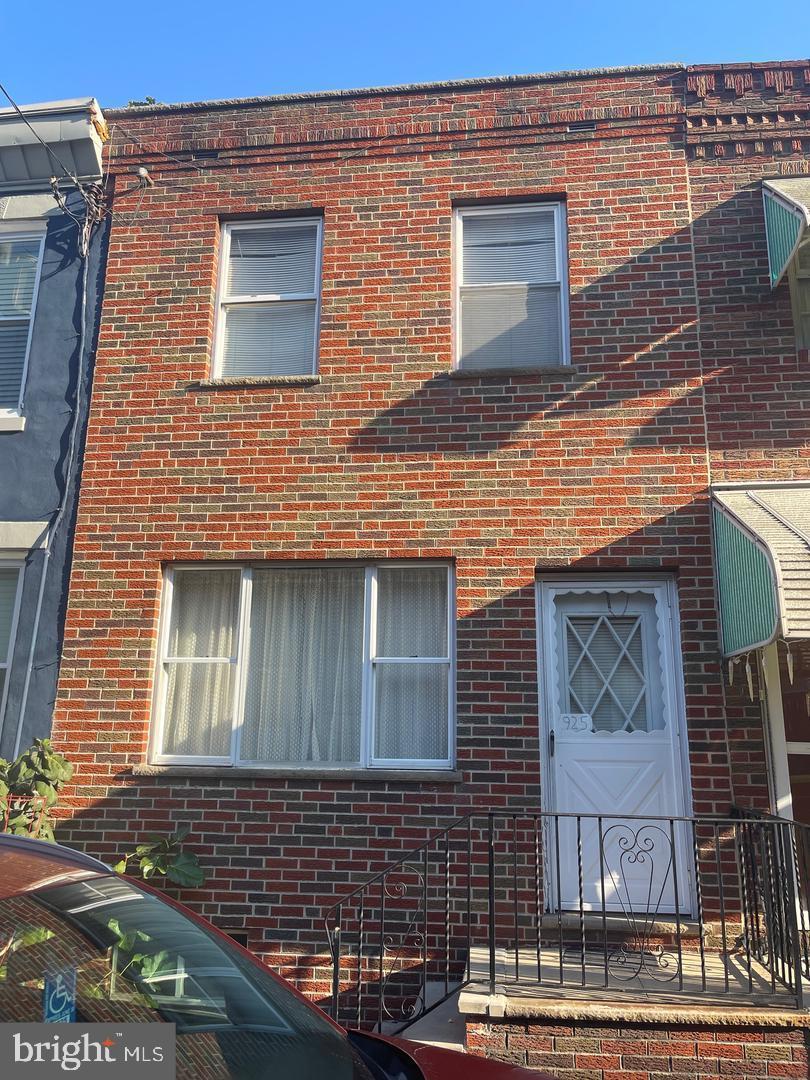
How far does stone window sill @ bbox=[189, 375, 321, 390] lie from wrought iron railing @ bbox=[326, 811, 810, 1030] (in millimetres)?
3667

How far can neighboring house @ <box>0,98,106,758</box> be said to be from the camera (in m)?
7.16

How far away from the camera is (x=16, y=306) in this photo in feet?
26.6

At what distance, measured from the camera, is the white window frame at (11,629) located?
713 cm

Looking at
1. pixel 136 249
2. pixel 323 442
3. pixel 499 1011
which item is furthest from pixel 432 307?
pixel 499 1011

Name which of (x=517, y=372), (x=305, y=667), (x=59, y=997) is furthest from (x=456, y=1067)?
(x=517, y=372)

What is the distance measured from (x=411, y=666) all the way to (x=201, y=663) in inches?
65.0

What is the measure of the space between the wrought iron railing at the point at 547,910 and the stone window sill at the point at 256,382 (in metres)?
3.67

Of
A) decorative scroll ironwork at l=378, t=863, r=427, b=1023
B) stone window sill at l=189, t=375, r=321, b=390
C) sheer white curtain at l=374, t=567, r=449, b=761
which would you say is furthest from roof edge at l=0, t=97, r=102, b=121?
decorative scroll ironwork at l=378, t=863, r=427, b=1023

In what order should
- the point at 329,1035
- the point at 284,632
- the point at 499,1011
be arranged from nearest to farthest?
the point at 329,1035
the point at 499,1011
the point at 284,632

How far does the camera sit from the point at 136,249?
801cm

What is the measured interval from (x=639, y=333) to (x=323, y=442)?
2.65 m

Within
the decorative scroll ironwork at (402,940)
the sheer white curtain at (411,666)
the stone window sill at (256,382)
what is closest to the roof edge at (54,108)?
the stone window sill at (256,382)

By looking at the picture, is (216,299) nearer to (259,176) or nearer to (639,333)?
(259,176)

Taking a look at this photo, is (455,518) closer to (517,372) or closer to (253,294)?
(517,372)
